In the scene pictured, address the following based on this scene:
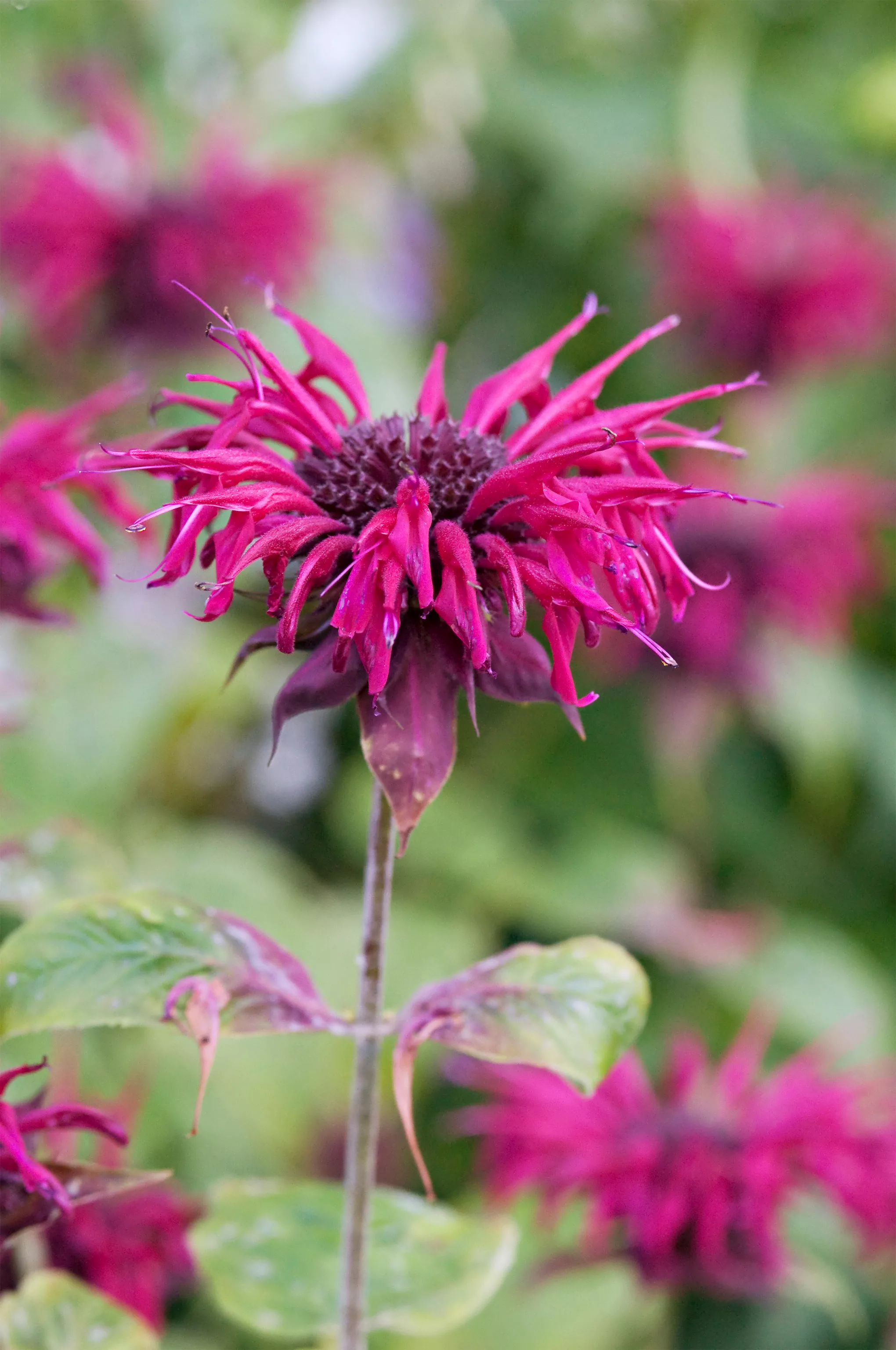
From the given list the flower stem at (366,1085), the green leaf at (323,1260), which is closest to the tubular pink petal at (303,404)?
the flower stem at (366,1085)

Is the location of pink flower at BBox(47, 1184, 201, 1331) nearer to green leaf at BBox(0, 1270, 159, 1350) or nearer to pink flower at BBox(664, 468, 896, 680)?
green leaf at BBox(0, 1270, 159, 1350)

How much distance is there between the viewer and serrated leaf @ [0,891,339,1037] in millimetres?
317

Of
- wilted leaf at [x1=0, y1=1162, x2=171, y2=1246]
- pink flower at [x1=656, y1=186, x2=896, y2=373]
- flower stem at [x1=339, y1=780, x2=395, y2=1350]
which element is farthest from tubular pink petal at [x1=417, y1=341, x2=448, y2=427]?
pink flower at [x1=656, y1=186, x2=896, y2=373]

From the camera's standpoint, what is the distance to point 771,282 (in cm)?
124

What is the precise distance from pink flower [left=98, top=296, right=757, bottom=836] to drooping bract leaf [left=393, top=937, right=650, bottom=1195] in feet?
0.23

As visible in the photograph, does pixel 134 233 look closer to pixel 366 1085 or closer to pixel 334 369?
pixel 334 369

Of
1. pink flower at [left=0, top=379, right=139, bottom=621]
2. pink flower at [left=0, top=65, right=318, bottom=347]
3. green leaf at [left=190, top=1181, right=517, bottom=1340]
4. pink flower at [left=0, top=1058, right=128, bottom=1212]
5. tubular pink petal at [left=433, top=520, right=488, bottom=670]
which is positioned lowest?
green leaf at [left=190, top=1181, right=517, bottom=1340]

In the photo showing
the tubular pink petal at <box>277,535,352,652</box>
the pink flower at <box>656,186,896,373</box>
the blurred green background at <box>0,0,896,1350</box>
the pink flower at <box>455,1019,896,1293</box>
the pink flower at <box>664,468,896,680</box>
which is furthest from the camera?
the pink flower at <box>656,186,896,373</box>

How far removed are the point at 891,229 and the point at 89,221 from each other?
0.88 meters

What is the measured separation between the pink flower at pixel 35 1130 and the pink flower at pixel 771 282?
1055 millimetres

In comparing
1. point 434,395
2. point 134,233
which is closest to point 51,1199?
point 434,395

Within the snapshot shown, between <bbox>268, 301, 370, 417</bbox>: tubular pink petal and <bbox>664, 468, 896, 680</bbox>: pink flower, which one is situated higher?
<bbox>664, 468, 896, 680</bbox>: pink flower

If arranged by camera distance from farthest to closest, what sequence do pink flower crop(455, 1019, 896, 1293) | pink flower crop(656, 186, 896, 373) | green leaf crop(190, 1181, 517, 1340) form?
pink flower crop(656, 186, 896, 373)
pink flower crop(455, 1019, 896, 1293)
green leaf crop(190, 1181, 517, 1340)

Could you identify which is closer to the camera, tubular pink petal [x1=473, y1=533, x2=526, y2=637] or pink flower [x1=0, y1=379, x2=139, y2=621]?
tubular pink petal [x1=473, y1=533, x2=526, y2=637]
